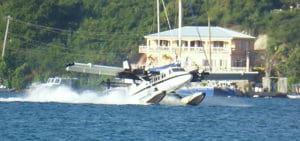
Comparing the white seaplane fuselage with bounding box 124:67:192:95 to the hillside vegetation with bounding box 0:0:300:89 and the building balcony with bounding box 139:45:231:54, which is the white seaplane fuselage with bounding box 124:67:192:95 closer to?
the building balcony with bounding box 139:45:231:54

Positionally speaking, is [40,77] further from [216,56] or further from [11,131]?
[11,131]

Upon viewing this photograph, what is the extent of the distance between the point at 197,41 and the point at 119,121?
62.2 metres

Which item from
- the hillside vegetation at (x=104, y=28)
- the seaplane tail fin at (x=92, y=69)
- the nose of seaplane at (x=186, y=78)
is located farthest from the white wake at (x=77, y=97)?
the hillside vegetation at (x=104, y=28)

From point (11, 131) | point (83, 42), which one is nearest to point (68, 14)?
point (83, 42)

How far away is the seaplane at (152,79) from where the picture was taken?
315 feet

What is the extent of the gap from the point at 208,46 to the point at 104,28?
12155mm

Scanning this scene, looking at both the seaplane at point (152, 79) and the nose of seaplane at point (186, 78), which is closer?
the nose of seaplane at point (186, 78)

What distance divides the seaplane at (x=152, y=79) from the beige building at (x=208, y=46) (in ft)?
123

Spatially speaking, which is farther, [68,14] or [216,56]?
[68,14]

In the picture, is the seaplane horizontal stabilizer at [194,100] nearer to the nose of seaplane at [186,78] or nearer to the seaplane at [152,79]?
the seaplane at [152,79]

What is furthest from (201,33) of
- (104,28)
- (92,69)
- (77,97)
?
(92,69)

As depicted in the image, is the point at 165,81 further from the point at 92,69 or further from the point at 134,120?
the point at 134,120

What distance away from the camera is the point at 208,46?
14012 centimetres

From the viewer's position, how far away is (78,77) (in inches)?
5522
